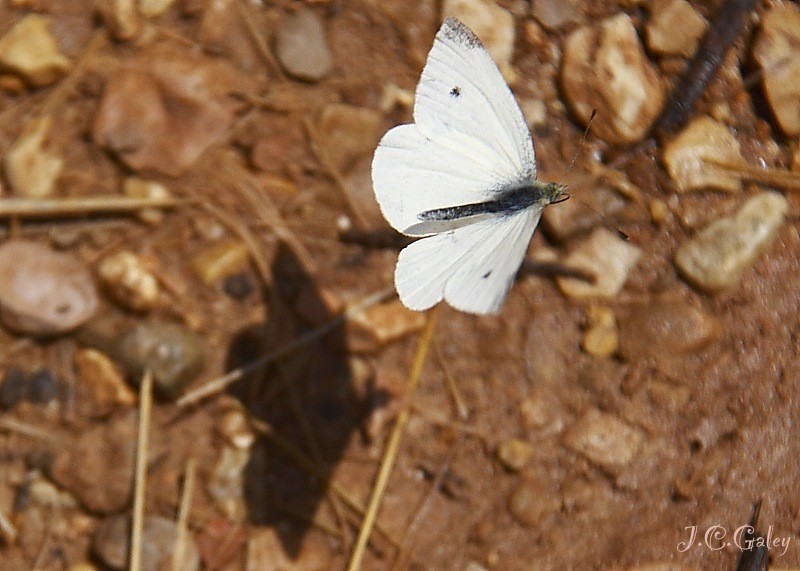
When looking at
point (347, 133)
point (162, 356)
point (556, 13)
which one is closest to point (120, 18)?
point (347, 133)

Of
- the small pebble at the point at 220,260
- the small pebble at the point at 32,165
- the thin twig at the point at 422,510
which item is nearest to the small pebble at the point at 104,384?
the small pebble at the point at 220,260

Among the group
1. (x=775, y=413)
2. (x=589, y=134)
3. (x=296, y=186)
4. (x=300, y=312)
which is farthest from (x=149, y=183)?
(x=775, y=413)

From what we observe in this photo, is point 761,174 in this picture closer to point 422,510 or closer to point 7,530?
point 422,510

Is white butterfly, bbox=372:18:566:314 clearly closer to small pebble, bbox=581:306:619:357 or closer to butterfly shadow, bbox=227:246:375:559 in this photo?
small pebble, bbox=581:306:619:357

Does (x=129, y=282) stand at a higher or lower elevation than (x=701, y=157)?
lower

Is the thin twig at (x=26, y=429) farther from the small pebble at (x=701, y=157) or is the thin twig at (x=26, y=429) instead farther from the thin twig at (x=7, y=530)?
the small pebble at (x=701, y=157)

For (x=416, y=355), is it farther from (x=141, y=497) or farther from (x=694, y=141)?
(x=694, y=141)
